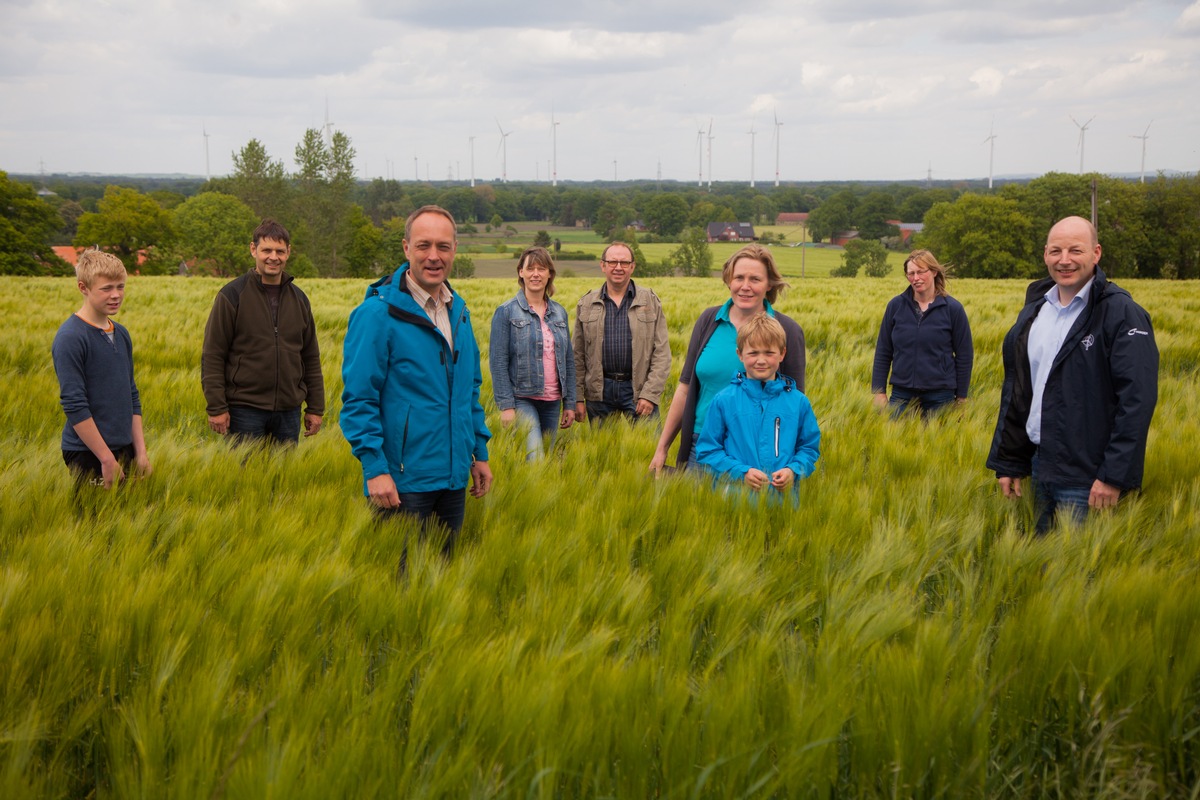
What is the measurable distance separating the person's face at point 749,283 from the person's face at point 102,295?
10.2 feet

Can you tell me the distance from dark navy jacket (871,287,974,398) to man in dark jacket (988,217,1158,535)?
2467 mm

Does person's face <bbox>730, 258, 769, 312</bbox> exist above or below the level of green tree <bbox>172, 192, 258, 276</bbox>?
below

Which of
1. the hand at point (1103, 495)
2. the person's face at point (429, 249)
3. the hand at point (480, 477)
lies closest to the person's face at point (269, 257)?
the person's face at point (429, 249)

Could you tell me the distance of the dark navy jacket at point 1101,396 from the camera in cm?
344

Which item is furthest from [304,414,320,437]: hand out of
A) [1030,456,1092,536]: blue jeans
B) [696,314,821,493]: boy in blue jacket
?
[1030,456,1092,536]: blue jeans

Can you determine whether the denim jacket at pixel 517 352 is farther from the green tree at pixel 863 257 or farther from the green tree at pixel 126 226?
the green tree at pixel 863 257

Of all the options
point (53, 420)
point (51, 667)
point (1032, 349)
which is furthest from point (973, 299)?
point (51, 667)

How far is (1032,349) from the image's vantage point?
153 inches

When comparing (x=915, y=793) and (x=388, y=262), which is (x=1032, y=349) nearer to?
(x=915, y=793)

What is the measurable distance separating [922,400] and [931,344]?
0.52 meters

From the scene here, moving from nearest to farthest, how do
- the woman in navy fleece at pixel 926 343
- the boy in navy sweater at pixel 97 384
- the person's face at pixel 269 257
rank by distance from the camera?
1. the boy in navy sweater at pixel 97 384
2. the person's face at pixel 269 257
3. the woman in navy fleece at pixel 926 343

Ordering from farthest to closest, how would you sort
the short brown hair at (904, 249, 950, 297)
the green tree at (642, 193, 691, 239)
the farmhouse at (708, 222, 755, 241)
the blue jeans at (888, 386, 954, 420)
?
the farmhouse at (708, 222, 755, 241) < the green tree at (642, 193, 691, 239) < the blue jeans at (888, 386, 954, 420) < the short brown hair at (904, 249, 950, 297)

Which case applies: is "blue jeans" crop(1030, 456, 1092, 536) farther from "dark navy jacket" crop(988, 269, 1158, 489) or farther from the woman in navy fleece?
the woman in navy fleece

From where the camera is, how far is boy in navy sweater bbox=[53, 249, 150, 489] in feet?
12.6
